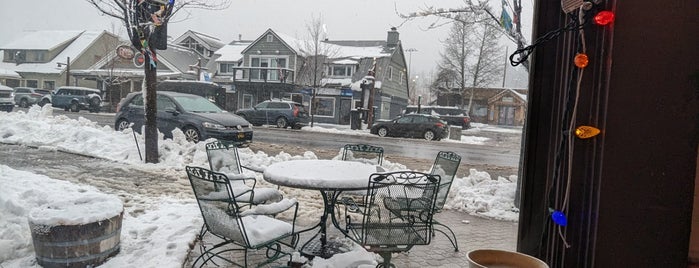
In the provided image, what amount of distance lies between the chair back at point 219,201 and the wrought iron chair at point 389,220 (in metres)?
0.84

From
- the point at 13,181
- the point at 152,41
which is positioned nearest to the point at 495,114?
the point at 152,41

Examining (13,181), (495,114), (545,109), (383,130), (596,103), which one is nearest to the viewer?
(596,103)

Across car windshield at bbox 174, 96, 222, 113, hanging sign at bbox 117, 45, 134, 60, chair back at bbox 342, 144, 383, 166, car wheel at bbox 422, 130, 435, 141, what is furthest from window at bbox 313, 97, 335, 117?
chair back at bbox 342, 144, 383, 166

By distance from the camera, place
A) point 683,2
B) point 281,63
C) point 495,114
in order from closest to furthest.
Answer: point 683,2 → point 281,63 → point 495,114

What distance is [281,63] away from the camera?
30.3 metres

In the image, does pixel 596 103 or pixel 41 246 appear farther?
pixel 41 246

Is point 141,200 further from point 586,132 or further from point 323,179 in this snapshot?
point 586,132

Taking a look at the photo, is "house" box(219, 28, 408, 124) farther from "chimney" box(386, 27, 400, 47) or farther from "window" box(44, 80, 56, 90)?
"window" box(44, 80, 56, 90)

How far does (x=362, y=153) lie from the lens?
5.84 meters

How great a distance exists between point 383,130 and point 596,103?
1886cm

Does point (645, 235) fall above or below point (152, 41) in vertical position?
below

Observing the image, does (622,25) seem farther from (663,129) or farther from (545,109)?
(545,109)

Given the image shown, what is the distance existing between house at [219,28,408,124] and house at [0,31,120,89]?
12.5 meters

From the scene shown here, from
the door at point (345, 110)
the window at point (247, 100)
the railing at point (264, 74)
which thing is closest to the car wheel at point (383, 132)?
the door at point (345, 110)
